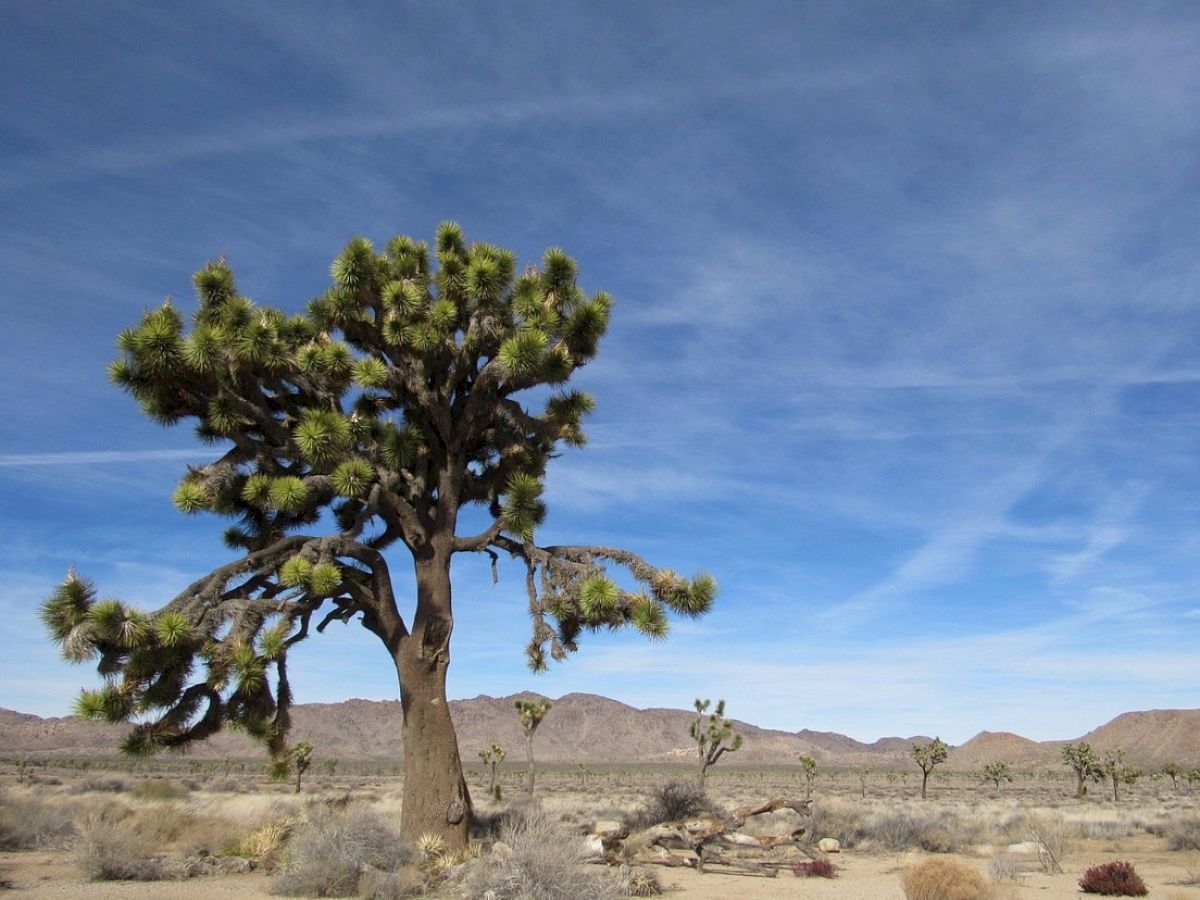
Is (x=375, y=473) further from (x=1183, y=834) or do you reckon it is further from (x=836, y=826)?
(x=1183, y=834)

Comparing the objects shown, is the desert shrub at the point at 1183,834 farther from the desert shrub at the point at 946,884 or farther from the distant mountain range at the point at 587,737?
the distant mountain range at the point at 587,737

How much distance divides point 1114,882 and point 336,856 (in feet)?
31.4

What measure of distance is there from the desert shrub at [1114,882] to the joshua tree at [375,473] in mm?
6257

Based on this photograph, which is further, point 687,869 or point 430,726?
point 687,869

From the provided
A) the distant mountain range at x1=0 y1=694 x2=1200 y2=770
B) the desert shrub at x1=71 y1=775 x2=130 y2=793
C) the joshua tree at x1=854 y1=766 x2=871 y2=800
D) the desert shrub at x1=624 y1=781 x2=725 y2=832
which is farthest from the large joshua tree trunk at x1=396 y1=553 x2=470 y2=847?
the distant mountain range at x1=0 y1=694 x2=1200 y2=770

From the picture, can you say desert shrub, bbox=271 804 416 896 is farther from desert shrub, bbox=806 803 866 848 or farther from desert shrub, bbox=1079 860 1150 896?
desert shrub, bbox=806 803 866 848

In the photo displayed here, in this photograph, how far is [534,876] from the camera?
870 cm

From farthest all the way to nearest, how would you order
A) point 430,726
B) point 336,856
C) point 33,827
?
point 33,827 → point 430,726 → point 336,856

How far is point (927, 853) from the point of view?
680 inches

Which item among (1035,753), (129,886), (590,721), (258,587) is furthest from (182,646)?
(590,721)

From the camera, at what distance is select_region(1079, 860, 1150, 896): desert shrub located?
37.7 ft

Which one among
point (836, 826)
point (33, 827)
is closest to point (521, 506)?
point (33, 827)

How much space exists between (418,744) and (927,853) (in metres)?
11.1

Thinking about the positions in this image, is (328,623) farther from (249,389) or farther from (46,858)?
(46,858)
